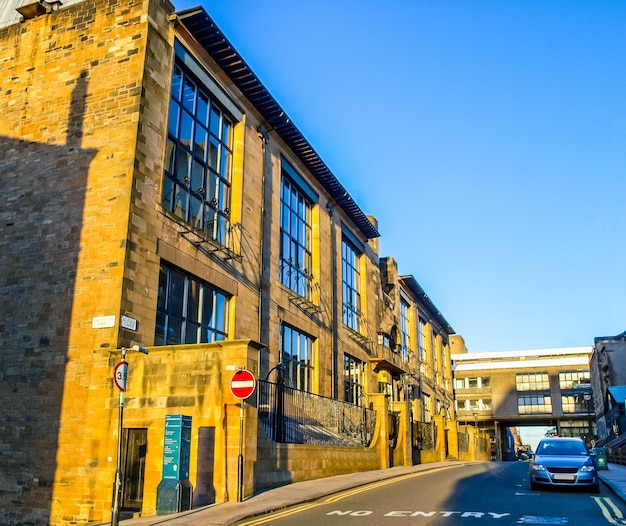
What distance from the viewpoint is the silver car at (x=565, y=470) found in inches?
597

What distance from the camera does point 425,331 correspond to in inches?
2110

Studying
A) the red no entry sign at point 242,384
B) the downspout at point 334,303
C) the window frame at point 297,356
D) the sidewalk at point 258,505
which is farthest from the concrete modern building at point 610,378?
the red no entry sign at point 242,384

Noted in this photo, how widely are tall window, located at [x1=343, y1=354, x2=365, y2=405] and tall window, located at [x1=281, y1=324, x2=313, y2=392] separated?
177 inches

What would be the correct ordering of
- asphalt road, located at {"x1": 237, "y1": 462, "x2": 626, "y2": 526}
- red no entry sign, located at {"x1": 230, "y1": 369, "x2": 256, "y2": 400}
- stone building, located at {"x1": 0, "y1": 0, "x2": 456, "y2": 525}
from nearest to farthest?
asphalt road, located at {"x1": 237, "y1": 462, "x2": 626, "y2": 526}, red no entry sign, located at {"x1": 230, "y1": 369, "x2": 256, "y2": 400}, stone building, located at {"x1": 0, "y1": 0, "x2": 456, "y2": 525}

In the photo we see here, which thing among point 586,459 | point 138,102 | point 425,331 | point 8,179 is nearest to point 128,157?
point 138,102

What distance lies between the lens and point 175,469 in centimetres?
1282

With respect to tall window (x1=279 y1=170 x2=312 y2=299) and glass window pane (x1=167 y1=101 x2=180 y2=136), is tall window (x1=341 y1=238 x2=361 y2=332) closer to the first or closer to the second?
tall window (x1=279 y1=170 x2=312 y2=299)

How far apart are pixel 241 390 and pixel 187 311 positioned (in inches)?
241

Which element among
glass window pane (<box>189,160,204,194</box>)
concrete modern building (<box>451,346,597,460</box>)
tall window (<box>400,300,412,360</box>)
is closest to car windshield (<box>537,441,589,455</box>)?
glass window pane (<box>189,160,204,194</box>)

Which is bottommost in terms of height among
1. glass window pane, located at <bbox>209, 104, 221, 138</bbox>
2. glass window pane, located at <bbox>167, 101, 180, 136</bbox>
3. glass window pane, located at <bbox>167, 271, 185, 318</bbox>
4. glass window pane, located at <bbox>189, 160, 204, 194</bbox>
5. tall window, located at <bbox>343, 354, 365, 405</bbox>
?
tall window, located at <bbox>343, 354, 365, 405</bbox>

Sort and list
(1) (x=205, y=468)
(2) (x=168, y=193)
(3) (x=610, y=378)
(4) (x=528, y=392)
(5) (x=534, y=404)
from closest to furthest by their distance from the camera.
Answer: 1. (1) (x=205, y=468)
2. (2) (x=168, y=193)
3. (3) (x=610, y=378)
4. (5) (x=534, y=404)
5. (4) (x=528, y=392)

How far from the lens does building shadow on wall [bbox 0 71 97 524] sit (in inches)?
591

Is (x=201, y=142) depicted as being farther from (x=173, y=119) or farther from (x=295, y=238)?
(x=295, y=238)

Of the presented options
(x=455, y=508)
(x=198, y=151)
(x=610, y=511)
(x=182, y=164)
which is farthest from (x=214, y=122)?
(x=610, y=511)
